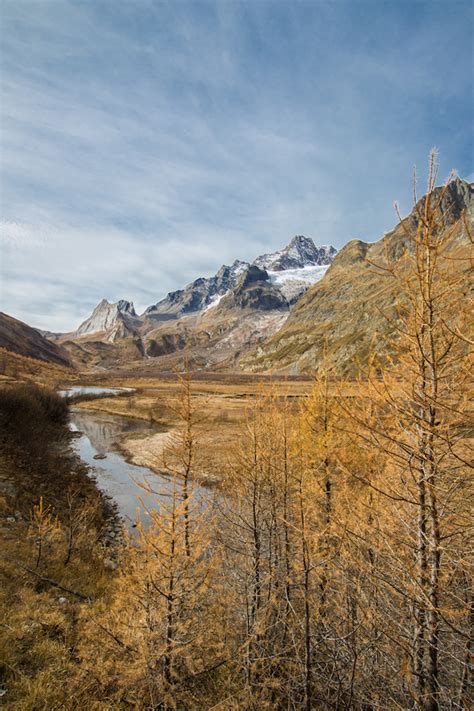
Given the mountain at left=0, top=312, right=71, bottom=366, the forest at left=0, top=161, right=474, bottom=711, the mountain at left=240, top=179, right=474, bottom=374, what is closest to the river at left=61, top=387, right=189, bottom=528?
the forest at left=0, top=161, right=474, bottom=711

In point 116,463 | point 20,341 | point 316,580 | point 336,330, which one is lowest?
point 116,463

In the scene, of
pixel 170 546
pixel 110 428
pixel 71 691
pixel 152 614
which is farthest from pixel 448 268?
pixel 110 428

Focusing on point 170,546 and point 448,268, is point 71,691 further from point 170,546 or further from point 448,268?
point 448,268

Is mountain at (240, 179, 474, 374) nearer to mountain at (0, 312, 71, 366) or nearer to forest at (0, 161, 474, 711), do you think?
forest at (0, 161, 474, 711)

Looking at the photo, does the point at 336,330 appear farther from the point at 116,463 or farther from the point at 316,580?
the point at 316,580

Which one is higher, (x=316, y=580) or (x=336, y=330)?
(x=336, y=330)

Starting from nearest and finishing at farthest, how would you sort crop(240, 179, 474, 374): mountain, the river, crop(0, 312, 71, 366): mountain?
the river < crop(240, 179, 474, 374): mountain < crop(0, 312, 71, 366): mountain

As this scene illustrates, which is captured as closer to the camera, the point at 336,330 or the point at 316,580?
the point at 316,580

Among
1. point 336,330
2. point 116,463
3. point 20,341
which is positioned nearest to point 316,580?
point 116,463

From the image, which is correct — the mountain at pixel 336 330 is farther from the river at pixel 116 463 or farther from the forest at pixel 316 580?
the forest at pixel 316 580

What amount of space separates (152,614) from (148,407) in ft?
173

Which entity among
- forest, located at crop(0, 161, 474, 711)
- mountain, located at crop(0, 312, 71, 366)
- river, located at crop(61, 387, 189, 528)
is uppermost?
mountain, located at crop(0, 312, 71, 366)

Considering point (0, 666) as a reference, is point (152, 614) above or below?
above

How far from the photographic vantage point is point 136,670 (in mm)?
6113
